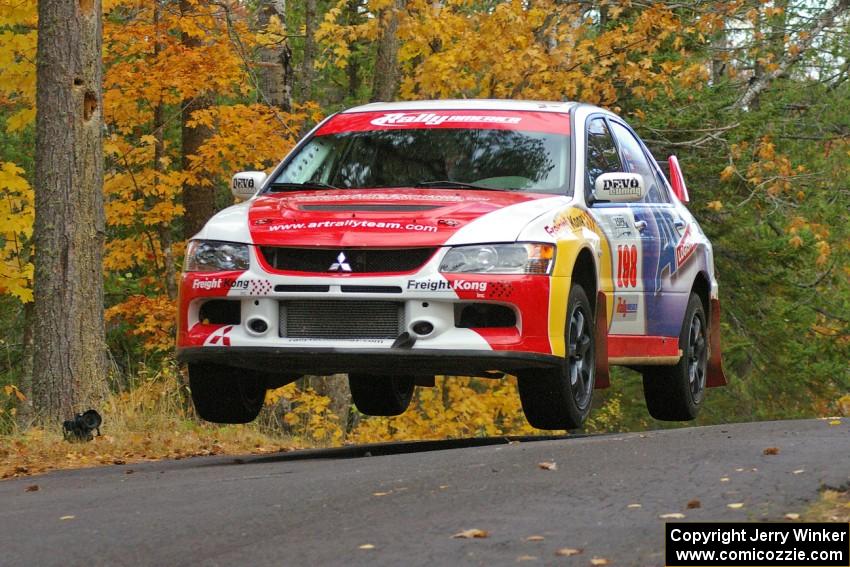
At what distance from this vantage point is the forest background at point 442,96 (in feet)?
68.7

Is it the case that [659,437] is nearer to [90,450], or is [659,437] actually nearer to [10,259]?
[90,450]

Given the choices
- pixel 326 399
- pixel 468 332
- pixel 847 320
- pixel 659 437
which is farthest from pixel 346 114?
pixel 847 320

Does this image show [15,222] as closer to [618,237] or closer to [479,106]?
[479,106]

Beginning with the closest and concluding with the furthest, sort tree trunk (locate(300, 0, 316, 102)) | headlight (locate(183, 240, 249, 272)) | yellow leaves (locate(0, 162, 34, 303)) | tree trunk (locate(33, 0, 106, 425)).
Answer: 1. headlight (locate(183, 240, 249, 272))
2. tree trunk (locate(33, 0, 106, 425))
3. yellow leaves (locate(0, 162, 34, 303))
4. tree trunk (locate(300, 0, 316, 102))

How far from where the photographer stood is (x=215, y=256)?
29.6ft

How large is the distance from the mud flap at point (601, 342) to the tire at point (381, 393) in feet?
8.25

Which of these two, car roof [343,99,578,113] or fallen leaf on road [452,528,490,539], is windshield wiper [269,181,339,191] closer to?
car roof [343,99,578,113]

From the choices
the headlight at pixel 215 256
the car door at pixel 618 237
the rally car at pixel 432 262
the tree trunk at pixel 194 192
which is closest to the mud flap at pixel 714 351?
the rally car at pixel 432 262

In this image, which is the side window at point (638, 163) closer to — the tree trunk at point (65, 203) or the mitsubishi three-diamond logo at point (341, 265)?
the mitsubishi three-diamond logo at point (341, 265)

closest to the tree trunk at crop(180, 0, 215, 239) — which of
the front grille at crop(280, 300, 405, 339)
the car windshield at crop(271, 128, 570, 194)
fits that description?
the car windshield at crop(271, 128, 570, 194)

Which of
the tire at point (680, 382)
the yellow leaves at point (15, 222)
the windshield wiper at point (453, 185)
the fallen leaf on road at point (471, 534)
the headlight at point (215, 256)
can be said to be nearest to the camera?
the fallen leaf on road at point (471, 534)

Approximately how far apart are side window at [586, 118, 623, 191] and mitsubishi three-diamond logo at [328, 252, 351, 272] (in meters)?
1.92

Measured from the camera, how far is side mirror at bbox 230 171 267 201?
10.0 metres

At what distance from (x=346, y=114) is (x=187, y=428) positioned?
9.61 feet
